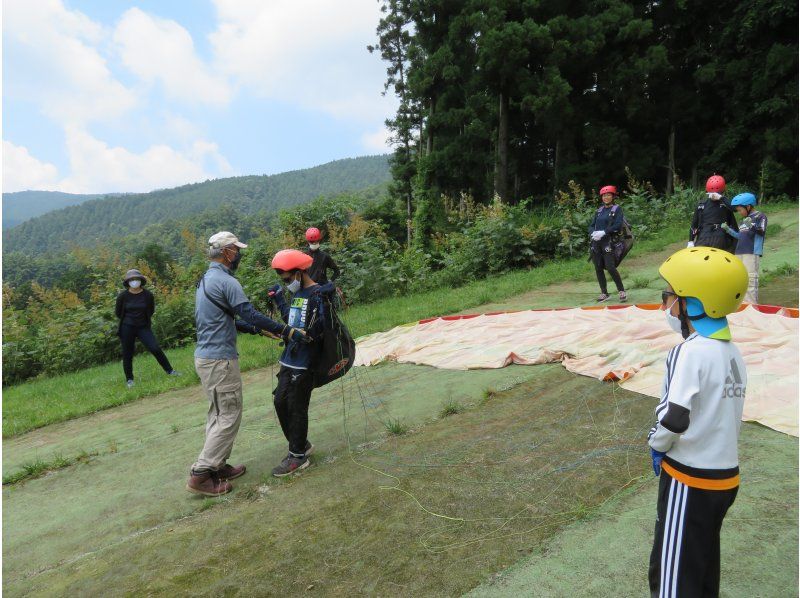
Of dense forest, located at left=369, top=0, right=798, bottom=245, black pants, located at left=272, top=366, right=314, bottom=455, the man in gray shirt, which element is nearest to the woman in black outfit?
the man in gray shirt

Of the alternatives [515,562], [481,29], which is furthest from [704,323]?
[481,29]

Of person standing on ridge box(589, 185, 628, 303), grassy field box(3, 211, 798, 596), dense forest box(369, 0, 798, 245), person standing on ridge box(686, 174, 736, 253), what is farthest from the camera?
dense forest box(369, 0, 798, 245)

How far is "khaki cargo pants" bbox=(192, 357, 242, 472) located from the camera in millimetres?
4035

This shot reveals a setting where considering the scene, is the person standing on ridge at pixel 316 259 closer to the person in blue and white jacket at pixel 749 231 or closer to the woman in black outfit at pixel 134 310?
the woman in black outfit at pixel 134 310

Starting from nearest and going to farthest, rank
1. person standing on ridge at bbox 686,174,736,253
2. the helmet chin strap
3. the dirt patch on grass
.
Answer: the helmet chin strap, the dirt patch on grass, person standing on ridge at bbox 686,174,736,253

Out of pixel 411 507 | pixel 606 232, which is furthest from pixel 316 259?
pixel 411 507

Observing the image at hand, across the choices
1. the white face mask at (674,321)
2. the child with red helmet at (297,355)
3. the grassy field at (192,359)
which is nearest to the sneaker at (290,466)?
the child with red helmet at (297,355)

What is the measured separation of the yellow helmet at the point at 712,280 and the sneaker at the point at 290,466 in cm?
312

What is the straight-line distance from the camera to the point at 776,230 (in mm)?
12742

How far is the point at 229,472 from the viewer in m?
4.28

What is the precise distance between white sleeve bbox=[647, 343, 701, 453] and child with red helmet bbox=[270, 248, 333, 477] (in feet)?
8.65

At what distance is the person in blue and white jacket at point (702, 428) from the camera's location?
194 centimetres

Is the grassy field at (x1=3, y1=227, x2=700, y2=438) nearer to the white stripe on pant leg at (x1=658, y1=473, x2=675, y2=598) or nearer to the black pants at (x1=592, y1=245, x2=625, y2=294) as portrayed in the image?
the black pants at (x1=592, y1=245, x2=625, y2=294)

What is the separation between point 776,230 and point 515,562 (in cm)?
1350
